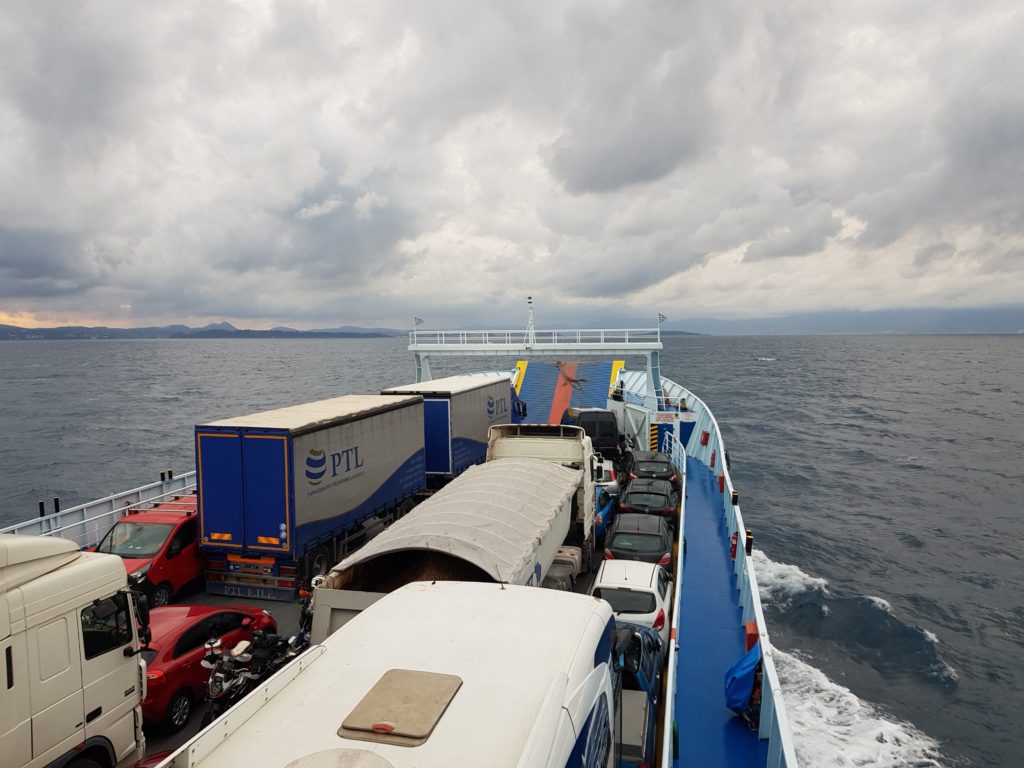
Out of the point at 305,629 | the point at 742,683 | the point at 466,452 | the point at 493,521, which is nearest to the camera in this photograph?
the point at 742,683

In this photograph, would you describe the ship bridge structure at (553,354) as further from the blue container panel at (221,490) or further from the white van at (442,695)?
the white van at (442,695)

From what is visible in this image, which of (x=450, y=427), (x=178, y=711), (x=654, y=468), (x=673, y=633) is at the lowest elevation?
(x=178, y=711)

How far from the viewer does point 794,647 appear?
1527 cm

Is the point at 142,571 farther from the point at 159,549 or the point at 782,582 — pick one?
the point at 782,582

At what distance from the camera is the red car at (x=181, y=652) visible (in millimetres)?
7625

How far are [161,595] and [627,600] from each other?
7893mm

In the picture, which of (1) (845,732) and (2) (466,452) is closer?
(1) (845,732)

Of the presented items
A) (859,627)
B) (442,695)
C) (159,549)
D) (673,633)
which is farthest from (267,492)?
(859,627)

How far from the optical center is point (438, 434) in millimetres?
17797

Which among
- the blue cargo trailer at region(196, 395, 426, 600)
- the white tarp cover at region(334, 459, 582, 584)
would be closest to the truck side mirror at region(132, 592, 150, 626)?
the white tarp cover at region(334, 459, 582, 584)

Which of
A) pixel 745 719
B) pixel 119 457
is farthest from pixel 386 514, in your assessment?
pixel 119 457

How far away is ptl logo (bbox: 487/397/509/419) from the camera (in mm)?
21000

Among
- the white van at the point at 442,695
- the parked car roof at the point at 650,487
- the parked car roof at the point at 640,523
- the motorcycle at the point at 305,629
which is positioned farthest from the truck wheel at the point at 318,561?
the white van at the point at 442,695

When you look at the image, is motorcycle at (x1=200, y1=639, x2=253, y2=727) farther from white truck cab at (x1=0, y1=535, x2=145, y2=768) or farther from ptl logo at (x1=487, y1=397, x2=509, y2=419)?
ptl logo at (x1=487, y1=397, x2=509, y2=419)
